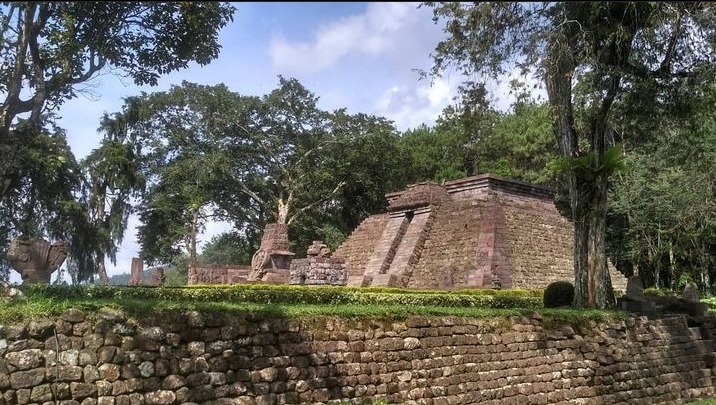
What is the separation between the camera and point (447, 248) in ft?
69.6

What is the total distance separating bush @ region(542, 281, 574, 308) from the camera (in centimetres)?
1255

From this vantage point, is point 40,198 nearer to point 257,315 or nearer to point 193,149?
point 193,149

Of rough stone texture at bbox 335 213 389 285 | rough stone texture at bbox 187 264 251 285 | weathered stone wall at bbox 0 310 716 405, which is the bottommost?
weathered stone wall at bbox 0 310 716 405

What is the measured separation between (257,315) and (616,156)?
7259 mm

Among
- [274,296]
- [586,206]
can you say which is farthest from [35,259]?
[586,206]

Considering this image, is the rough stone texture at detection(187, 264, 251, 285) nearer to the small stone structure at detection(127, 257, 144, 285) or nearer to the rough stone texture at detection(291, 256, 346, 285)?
the small stone structure at detection(127, 257, 144, 285)

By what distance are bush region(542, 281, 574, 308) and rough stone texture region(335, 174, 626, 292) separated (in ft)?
16.8

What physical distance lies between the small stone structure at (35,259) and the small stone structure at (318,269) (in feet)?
23.1

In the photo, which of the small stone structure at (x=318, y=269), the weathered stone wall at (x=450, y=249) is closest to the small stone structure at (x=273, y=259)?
the small stone structure at (x=318, y=269)

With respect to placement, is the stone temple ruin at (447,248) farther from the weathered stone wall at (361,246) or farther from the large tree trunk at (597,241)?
the large tree trunk at (597,241)

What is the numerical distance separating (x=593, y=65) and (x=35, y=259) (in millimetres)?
11884

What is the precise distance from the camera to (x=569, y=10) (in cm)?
795

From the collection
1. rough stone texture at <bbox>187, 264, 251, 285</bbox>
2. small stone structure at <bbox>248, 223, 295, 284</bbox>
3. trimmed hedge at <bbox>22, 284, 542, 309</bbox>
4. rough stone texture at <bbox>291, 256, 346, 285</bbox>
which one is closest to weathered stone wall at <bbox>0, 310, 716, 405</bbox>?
trimmed hedge at <bbox>22, 284, 542, 309</bbox>

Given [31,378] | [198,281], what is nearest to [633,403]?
[31,378]
